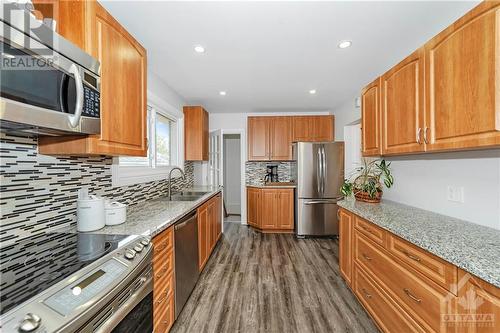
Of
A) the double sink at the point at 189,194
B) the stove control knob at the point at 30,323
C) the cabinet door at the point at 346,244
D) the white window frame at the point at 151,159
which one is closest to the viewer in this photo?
the stove control knob at the point at 30,323

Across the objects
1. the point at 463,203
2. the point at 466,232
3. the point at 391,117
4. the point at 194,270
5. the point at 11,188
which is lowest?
the point at 194,270

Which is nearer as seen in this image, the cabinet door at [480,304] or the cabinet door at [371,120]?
the cabinet door at [480,304]

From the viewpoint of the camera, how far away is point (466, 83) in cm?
121

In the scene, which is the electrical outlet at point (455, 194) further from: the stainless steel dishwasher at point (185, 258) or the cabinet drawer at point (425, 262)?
the stainless steel dishwasher at point (185, 258)

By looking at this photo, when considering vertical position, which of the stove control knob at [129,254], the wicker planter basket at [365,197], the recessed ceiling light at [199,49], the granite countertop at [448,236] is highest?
the recessed ceiling light at [199,49]

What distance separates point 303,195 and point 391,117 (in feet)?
7.20

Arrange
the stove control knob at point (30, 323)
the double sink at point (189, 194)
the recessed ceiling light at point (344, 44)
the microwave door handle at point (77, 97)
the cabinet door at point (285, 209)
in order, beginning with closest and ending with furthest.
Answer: the stove control knob at point (30, 323)
the microwave door handle at point (77, 97)
the recessed ceiling light at point (344, 44)
the double sink at point (189, 194)
the cabinet door at point (285, 209)

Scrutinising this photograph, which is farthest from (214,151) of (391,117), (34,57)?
(34,57)

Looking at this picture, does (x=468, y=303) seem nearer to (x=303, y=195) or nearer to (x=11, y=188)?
(x=11, y=188)

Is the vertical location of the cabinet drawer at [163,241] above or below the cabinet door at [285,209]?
above

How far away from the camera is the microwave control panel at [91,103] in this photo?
3.66 feet

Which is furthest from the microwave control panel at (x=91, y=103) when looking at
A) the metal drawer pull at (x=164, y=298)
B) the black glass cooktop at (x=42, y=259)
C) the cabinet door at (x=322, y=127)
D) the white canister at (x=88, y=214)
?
the cabinet door at (x=322, y=127)

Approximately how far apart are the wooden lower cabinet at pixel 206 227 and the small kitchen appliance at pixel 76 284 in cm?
120

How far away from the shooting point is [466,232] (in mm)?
1313
